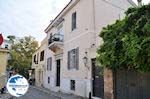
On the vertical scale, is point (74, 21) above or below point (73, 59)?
above

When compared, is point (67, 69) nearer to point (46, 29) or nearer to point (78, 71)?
point (78, 71)

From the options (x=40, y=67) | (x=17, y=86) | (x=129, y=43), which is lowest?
(x=17, y=86)

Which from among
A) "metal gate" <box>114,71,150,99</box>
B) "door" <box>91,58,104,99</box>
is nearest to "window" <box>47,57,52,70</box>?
"door" <box>91,58,104,99</box>

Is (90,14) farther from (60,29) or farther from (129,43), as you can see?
(129,43)

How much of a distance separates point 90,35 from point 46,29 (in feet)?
47.1

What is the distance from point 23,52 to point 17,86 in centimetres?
4685

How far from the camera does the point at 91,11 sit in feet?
58.4

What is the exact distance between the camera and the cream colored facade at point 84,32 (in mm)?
17109

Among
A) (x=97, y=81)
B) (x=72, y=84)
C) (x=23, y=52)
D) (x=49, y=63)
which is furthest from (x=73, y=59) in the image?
(x=23, y=52)

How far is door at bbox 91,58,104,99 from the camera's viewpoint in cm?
1487

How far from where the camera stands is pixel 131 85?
34.4 ft

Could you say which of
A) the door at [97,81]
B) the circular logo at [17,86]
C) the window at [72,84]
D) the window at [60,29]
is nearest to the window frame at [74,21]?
the window at [60,29]

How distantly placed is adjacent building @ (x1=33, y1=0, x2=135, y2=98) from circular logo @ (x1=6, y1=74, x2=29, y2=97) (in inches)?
335

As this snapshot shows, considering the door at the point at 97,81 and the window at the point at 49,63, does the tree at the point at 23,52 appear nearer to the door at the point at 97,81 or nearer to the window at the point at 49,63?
the window at the point at 49,63
